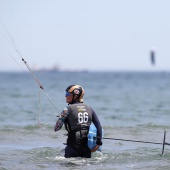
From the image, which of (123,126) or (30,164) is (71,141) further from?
(123,126)

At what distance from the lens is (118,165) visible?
37.3 feet

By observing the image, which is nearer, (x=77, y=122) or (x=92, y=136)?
(x=92, y=136)

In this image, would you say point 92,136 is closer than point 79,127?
Yes

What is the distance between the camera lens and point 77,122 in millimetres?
10602

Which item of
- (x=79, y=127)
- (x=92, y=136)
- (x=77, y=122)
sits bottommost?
(x=92, y=136)

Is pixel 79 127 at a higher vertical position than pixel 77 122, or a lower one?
lower

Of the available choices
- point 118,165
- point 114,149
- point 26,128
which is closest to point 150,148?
point 114,149

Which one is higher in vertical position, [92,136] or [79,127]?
[79,127]

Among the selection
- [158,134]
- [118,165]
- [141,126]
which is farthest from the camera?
[141,126]

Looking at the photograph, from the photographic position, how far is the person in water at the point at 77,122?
10555mm

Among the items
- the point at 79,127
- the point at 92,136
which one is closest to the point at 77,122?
the point at 79,127

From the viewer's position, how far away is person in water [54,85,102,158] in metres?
10.6

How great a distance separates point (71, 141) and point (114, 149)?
3.70 metres

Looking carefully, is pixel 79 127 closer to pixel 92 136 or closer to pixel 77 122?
pixel 77 122
